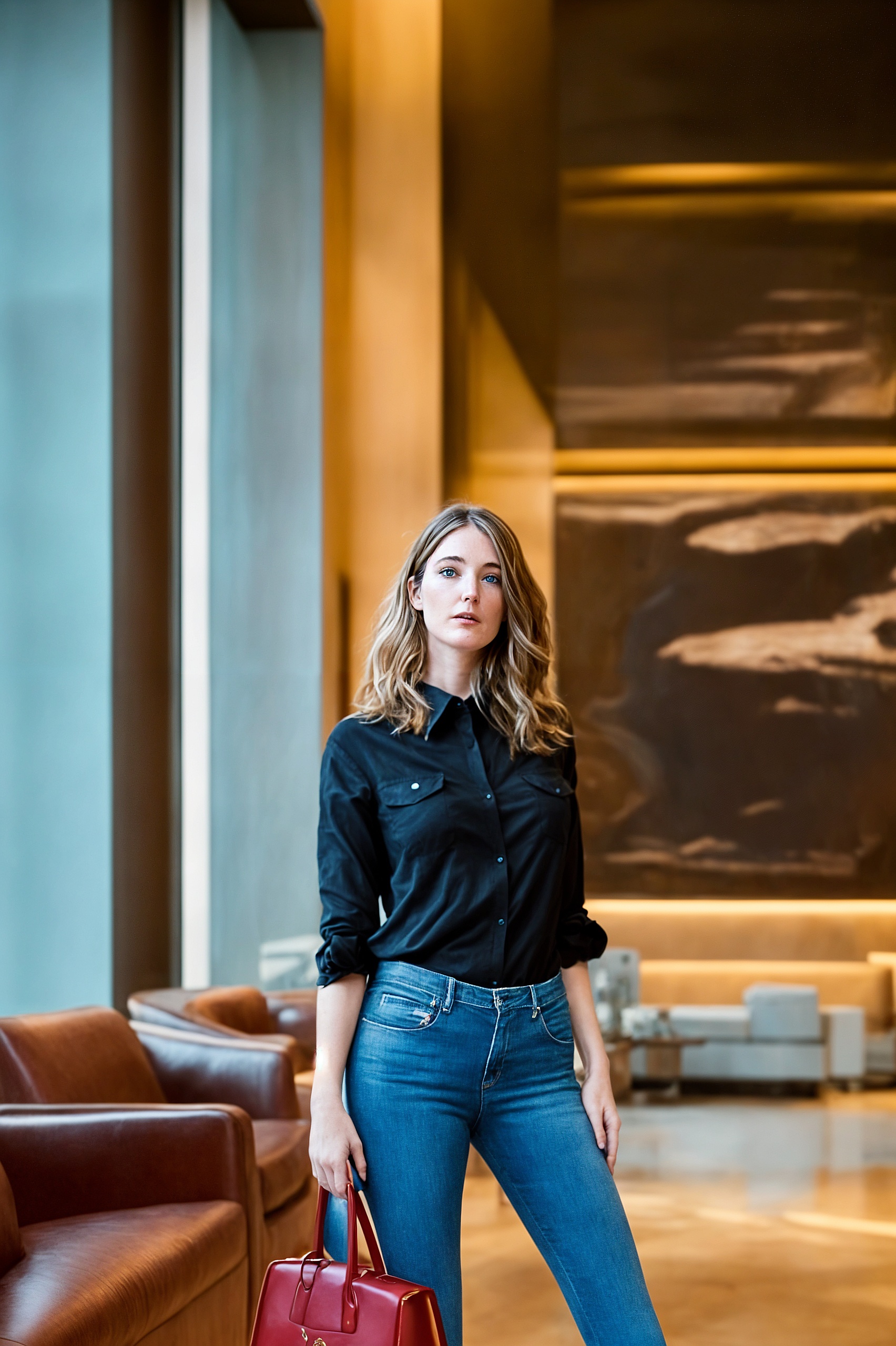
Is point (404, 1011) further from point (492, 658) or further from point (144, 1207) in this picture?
point (144, 1207)

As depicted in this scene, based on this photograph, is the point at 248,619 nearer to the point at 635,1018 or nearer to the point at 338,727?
the point at 635,1018

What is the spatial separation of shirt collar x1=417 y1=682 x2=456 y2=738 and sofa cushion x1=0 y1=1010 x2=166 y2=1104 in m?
1.76

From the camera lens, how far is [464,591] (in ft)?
4.84

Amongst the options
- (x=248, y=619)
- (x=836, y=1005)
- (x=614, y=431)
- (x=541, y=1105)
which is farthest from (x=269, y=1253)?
(x=614, y=431)

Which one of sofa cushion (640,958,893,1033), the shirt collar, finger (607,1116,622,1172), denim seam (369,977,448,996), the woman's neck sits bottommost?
sofa cushion (640,958,893,1033)

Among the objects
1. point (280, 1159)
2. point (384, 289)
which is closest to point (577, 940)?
point (280, 1159)

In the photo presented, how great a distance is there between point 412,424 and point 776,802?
2321 millimetres

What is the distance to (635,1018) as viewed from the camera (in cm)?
561

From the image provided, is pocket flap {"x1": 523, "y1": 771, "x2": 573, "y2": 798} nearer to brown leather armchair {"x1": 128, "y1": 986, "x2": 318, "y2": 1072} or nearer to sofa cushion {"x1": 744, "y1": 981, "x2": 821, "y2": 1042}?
brown leather armchair {"x1": 128, "y1": 986, "x2": 318, "y2": 1072}

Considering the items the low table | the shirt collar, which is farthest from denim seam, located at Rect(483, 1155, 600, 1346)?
the low table

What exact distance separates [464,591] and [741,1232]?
2964 mm

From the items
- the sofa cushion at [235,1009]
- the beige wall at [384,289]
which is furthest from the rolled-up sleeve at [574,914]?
the beige wall at [384,289]

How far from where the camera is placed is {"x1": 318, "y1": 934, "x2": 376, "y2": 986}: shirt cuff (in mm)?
1379

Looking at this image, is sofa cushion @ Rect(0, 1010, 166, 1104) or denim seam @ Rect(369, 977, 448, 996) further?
sofa cushion @ Rect(0, 1010, 166, 1104)
